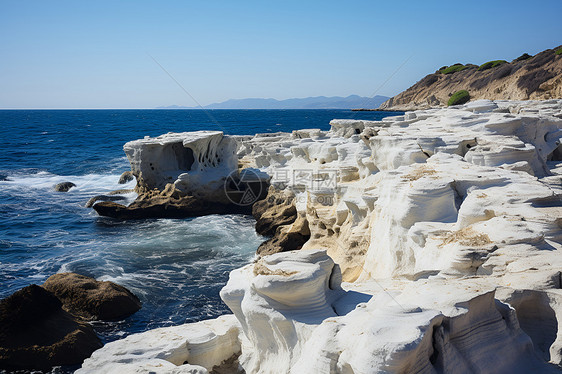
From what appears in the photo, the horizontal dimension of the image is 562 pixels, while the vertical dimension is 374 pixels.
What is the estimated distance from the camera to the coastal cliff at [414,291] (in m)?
3.99

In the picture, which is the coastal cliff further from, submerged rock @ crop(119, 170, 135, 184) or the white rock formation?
submerged rock @ crop(119, 170, 135, 184)

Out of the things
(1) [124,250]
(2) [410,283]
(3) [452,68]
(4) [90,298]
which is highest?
(3) [452,68]

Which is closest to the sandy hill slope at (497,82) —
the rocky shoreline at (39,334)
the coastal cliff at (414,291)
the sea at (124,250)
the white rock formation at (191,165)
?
the white rock formation at (191,165)

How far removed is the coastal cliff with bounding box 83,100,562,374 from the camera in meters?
3.99

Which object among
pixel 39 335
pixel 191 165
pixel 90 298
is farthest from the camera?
pixel 191 165

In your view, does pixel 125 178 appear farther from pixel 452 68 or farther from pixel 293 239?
pixel 452 68

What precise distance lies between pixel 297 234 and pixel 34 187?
2066 centimetres

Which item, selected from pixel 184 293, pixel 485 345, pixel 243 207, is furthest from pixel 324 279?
pixel 243 207

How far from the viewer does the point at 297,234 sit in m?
15.6

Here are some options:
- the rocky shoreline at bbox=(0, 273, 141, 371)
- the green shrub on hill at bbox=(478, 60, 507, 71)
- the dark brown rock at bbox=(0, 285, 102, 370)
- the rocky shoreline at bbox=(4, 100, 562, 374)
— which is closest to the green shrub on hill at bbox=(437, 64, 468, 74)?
the green shrub on hill at bbox=(478, 60, 507, 71)

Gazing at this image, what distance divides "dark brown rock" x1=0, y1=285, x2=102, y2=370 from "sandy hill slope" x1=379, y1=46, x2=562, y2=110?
43.6 metres

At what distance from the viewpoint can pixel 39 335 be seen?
927cm

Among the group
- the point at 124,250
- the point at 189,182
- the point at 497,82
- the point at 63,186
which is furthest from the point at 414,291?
the point at 497,82

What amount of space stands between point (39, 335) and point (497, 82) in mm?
59200
